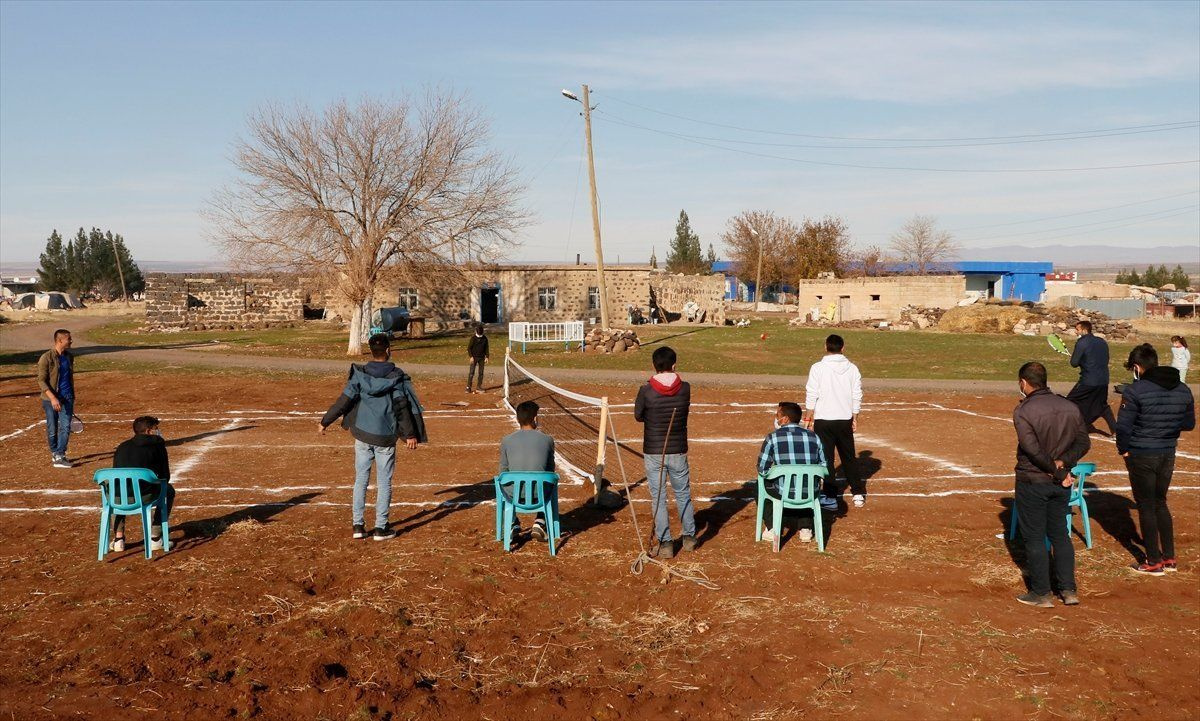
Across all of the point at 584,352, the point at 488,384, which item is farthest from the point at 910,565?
the point at 584,352

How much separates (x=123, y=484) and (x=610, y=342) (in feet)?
86.1

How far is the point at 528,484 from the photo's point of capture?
28.4 ft

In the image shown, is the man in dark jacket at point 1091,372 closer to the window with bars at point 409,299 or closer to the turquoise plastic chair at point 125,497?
the turquoise plastic chair at point 125,497

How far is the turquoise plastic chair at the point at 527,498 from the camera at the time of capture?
8.62 metres

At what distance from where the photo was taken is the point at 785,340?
133 ft

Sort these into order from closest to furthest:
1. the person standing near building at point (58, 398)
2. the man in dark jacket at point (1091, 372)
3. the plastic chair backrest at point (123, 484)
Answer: the plastic chair backrest at point (123, 484) < the person standing near building at point (58, 398) < the man in dark jacket at point (1091, 372)

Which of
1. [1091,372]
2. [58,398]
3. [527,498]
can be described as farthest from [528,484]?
[1091,372]

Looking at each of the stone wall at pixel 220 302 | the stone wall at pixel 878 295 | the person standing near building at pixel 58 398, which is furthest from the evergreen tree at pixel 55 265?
the person standing near building at pixel 58 398

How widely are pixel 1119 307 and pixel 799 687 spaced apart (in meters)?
57.8

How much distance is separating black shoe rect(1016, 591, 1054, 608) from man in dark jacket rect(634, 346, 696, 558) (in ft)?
9.99

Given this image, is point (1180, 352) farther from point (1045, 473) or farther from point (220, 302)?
point (220, 302)

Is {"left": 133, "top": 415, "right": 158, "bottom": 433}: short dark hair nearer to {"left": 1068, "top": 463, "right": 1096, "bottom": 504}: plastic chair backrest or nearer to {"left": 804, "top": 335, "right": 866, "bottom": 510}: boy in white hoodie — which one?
{"left": 804, "top": 335, "right": 866, "bottom": 510}: boy in white hoodie

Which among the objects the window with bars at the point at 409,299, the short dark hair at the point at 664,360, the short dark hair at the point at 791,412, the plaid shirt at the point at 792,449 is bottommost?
the plaid shirt at the point at 792,449

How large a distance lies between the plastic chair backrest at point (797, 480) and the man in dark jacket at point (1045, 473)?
1839mm
